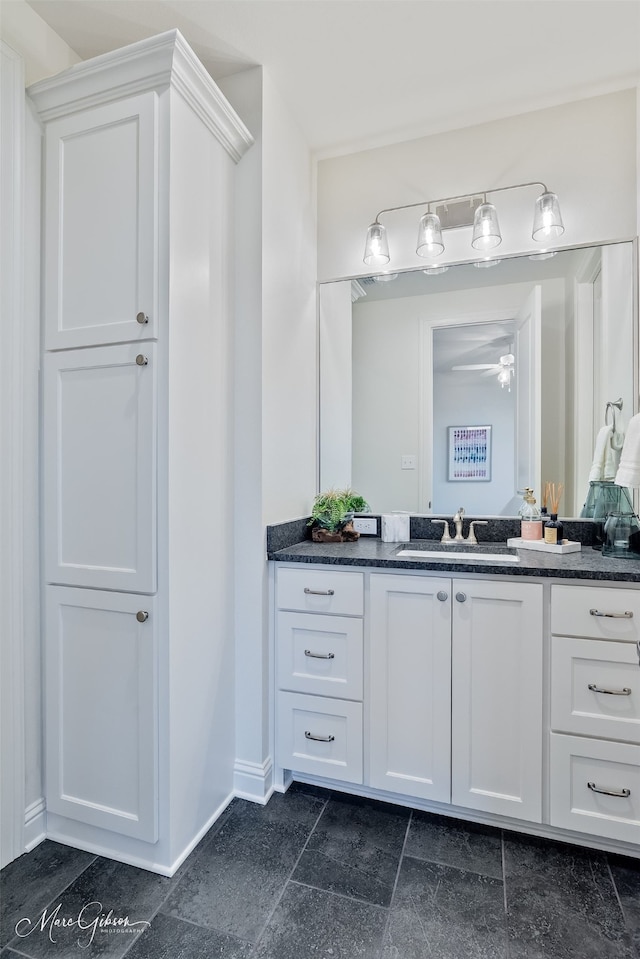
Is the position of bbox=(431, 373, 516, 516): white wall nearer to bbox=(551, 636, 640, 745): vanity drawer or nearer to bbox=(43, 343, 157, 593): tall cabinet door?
bbox=(551, 636, 640, 745): vanity drawer

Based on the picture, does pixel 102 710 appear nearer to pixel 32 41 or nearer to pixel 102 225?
pixel 102 225

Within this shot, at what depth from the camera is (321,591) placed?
1.81 m

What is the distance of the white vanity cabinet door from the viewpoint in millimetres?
1574

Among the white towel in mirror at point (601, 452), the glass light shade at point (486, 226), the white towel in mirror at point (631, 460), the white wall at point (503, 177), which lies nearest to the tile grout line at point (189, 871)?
the white towel in mirror at point (631, 460)

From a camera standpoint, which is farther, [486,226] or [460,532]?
[460,532]

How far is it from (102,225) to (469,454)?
5.46 feet

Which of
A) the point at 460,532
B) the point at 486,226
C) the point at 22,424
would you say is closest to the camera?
the point at 22,424

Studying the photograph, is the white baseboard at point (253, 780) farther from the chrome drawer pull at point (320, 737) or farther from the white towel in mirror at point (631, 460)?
the white towel in mirror at point (631, 460)

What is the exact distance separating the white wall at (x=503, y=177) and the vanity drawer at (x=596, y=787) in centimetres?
189

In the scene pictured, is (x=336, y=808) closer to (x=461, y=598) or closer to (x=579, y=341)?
(x=461, y=598)

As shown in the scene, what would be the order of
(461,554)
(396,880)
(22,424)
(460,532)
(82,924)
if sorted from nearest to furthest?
(82,924)
(396,880)
(22,424)
(461,554)
(460,532)

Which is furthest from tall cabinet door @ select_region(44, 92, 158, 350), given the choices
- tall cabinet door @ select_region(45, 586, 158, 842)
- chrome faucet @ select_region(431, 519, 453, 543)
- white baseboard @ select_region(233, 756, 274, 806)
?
white baseboard @ select_region(233, 756, 274, 806)

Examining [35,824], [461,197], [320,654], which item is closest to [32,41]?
[461,197]

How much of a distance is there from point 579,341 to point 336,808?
208 centimetres
